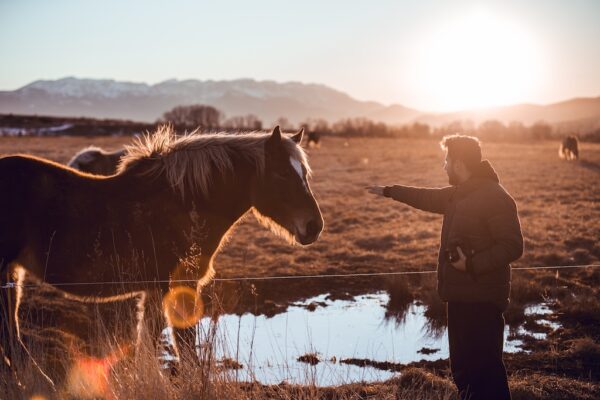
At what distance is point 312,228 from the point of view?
447 cm

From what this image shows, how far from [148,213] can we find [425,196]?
8.49 feet

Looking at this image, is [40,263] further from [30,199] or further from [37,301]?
[37,301]

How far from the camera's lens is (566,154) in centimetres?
3328

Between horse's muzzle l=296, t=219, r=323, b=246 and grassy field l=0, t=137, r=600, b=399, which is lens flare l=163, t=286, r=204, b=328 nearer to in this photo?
grassy field l=0, t=137, r=600, b=399

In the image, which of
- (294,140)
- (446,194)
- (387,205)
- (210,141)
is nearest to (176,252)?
(210,141)

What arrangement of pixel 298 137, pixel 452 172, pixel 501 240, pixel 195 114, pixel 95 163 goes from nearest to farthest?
pixel 501 240 → pixel 452 172 → pixel 298 137 → pixel 95 163 → pixel 195 114

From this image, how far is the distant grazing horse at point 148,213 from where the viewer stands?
13.4 feet

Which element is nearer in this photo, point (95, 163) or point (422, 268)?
point (422, 268)

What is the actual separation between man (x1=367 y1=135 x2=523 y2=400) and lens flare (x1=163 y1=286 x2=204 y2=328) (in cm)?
224

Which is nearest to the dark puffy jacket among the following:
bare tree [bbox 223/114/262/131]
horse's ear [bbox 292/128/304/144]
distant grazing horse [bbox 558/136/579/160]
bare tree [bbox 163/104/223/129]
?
horse's ear [bbox 292/128/304/144]

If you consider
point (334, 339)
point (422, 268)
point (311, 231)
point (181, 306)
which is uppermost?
point (311, 231)

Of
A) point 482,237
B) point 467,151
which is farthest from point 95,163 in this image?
point 482,237

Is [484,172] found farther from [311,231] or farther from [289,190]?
[289,190]

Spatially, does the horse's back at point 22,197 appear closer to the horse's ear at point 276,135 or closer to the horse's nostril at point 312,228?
the horse's ear at point 276,135
